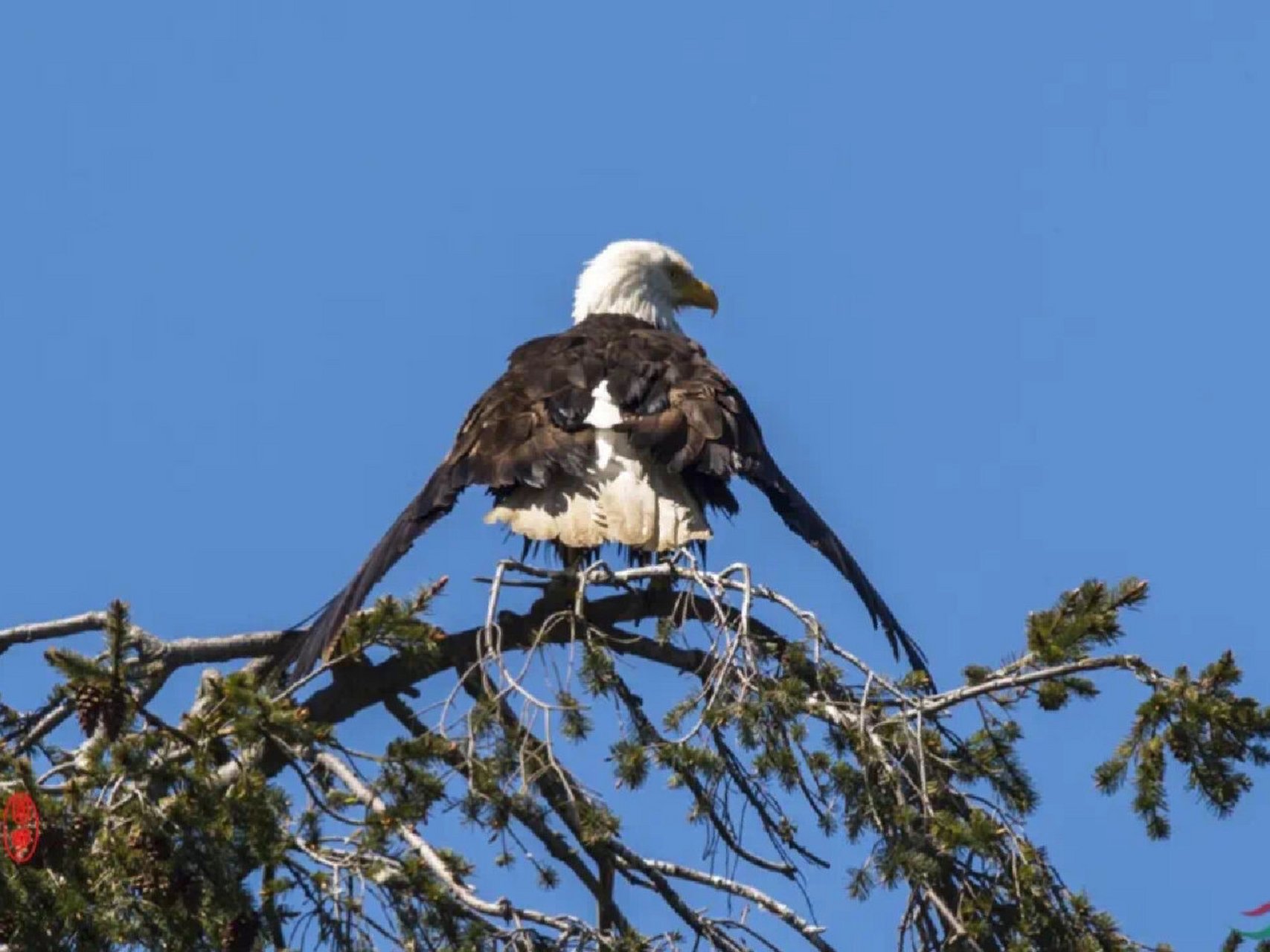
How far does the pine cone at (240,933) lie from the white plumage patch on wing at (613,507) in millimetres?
2239

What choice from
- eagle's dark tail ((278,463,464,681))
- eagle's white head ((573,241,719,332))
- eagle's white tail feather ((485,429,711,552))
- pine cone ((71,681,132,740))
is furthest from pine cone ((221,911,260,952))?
eagle's white head ((573,241,719,332))

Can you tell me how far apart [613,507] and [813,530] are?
0.58 meters

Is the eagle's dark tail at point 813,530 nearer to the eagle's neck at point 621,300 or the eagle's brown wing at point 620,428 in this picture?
the eagle's brown wing at point 620,428

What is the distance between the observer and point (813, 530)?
6297mm

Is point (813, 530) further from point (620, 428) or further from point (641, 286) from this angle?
point (641, 286)

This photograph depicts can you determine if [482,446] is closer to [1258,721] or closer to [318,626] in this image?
[318,626]

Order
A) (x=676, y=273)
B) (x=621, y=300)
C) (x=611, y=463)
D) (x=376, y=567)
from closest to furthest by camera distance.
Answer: (x=376, y=567) → (x=611, y=463) → (x=621, y=300) → (x=676, y=273)

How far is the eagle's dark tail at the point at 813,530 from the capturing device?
5969 millimetres

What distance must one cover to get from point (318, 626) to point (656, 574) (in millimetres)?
935

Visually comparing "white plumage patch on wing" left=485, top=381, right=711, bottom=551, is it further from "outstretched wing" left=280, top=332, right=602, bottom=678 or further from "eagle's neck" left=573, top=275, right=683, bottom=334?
"eagle's neck" left=573, top=275, right=683, bottom=334

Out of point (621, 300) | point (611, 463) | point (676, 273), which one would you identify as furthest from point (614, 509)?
point (676, 273)

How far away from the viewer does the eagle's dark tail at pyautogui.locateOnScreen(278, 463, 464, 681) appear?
17.5 ft

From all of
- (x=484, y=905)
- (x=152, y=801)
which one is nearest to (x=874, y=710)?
(x=484, y=905)

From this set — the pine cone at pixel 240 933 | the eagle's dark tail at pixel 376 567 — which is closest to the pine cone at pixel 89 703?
the pine cone at pixel 240 933
